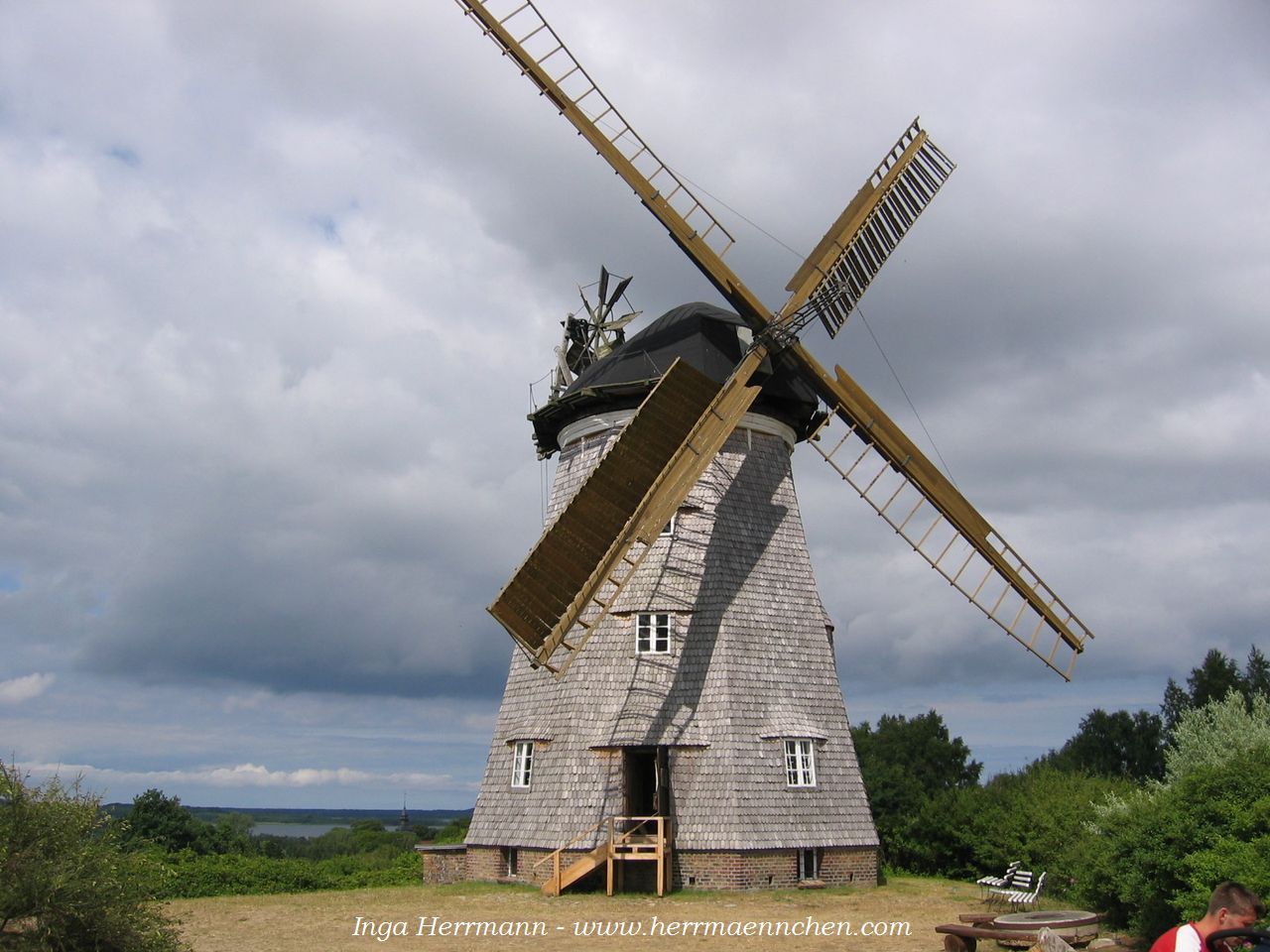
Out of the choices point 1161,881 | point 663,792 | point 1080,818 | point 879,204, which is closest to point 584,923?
point 663,792

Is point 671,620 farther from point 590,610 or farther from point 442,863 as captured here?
point 442,863

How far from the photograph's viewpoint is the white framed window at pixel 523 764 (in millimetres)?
19172

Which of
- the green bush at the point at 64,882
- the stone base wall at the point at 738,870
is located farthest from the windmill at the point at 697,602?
the green bush at the point at 64,882

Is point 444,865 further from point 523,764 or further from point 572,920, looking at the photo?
point 572,920

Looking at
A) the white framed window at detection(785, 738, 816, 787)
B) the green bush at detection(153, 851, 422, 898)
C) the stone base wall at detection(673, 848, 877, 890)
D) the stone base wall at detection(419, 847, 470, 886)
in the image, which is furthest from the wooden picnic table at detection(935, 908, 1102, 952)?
the green bush at detection(153, 851, 422, 898)

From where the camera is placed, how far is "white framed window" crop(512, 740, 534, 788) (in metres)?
19.2

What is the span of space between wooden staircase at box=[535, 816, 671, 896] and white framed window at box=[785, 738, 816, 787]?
2.46m

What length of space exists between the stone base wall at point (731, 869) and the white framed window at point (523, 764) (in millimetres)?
1230

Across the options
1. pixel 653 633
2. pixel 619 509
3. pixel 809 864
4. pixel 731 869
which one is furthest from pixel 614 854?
pixel 619 509

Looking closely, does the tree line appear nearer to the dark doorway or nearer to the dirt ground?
the dirt ground

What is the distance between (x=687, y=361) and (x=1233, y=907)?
49.7 feet

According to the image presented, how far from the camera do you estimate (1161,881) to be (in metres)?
12.5

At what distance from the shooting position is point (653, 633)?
1903cm

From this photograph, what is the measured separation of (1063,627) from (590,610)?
9274mm
